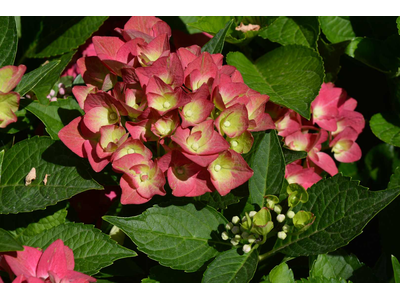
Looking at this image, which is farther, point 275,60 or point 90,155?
point 275,60

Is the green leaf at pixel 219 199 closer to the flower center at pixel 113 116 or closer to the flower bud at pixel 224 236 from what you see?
the flower bud at pixel 224 236

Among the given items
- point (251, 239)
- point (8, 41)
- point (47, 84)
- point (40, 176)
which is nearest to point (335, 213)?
point (251, 239)

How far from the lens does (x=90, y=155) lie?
946 millimetres

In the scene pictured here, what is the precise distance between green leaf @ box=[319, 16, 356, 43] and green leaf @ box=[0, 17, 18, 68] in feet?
2.83

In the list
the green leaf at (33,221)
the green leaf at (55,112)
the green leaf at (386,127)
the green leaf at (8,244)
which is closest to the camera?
the green leaf at (8,244)

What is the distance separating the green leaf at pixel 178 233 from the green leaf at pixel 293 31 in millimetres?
561

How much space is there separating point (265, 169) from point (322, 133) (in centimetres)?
27

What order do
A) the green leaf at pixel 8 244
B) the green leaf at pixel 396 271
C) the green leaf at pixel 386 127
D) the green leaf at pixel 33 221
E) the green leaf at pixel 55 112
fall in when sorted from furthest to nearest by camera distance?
the green leaf at pixel 386 127, the green leaf at pixel 33 221, the green leaf at pixel 55 112, the green leaf at pixel 396 271, the green leaf at pixel 8 244

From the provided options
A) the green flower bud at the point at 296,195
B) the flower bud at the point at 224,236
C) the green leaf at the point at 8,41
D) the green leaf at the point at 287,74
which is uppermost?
the green leaf at the point at 8,41

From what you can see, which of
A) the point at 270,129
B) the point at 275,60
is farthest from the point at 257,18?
the point at 270,129

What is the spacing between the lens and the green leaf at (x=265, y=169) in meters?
1.05

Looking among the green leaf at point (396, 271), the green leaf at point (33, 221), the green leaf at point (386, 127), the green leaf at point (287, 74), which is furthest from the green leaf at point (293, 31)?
the green leaf at point (33, 221)

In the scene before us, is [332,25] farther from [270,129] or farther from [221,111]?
[221,111]

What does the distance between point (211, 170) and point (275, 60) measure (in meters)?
0.52
